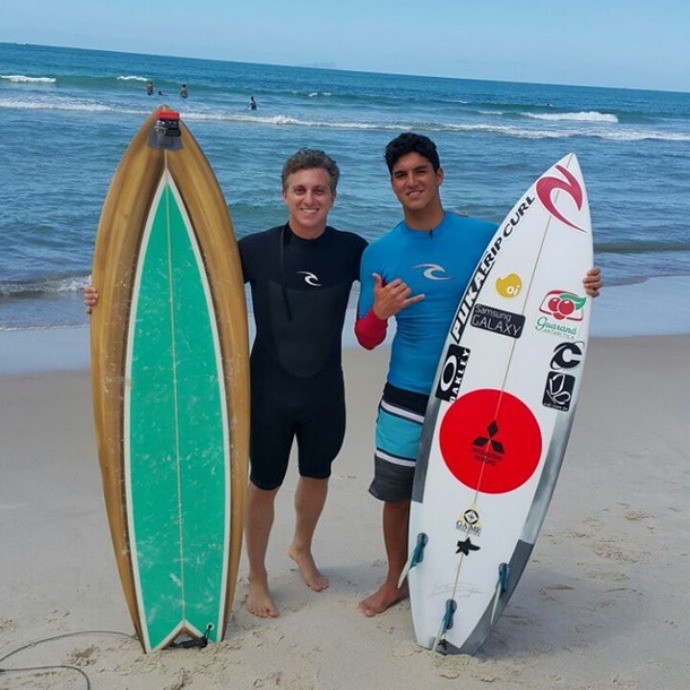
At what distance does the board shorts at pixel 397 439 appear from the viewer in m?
2.91

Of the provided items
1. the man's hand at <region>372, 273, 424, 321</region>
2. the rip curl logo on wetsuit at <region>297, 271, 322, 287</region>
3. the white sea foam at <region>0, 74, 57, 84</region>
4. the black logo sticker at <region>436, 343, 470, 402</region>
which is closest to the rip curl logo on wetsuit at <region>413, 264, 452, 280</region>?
the man's hand at <region>372, 273, 424, 321</region>

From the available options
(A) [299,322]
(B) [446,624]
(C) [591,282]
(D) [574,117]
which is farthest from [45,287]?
(D) [574,117]

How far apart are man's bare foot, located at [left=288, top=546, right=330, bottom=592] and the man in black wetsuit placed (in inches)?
9.7

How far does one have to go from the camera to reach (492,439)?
2.91 m

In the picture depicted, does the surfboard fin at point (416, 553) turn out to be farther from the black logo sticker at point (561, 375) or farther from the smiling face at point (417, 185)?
the smiling face at point (417, 185)

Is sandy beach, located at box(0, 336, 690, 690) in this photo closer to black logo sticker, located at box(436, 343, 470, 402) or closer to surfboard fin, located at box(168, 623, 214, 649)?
surfboard fin, located at box(168, 623, 214, 649)

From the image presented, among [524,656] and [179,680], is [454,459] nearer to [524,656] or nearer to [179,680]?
[524,656]

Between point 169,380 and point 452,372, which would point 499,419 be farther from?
point 169,380

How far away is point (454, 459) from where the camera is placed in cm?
292

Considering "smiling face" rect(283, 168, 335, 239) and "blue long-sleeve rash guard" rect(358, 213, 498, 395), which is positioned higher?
"smiling face" rect(283, 168, 335, 239)

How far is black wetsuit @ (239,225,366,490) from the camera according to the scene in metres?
2.86

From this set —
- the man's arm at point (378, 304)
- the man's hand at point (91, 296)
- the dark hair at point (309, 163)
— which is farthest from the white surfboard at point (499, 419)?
the man's hand at point (91, 296)

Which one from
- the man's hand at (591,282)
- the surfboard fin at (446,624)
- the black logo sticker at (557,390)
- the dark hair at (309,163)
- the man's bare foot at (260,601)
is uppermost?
the dark hair at (309,163)

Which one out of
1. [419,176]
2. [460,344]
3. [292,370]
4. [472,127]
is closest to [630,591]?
[460,344]
